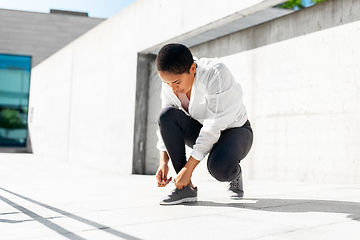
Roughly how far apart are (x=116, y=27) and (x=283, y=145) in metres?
3.99

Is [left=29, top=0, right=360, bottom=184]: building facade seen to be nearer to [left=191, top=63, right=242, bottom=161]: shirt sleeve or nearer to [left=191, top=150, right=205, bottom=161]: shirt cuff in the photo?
[left=191, top=63, right=242, bottom=161]: shirt sleeve

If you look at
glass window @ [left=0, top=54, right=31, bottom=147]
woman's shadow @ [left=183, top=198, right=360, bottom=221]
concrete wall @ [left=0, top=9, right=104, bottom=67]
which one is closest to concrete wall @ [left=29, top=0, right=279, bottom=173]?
woman's shadow @ [left=183, top=198, right=360, bottom=221]

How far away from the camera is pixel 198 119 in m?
2.31

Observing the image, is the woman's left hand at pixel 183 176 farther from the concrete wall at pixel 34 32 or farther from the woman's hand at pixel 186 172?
the concrete wall at pixel 34 32

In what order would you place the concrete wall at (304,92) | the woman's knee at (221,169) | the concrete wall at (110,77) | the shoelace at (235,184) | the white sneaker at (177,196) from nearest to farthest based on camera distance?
the woman's knee at (221,169) < the white sneaker at (177,196) < the shoelace at (235,184) < the concrete wall at (304,92) < the concrete wall at (110,77)

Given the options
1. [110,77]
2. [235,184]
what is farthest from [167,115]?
[110,77]

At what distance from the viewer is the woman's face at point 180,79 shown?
1.92 meters

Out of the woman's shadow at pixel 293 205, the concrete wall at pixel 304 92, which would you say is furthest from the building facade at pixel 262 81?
the woman's shadow at pixel 293 205

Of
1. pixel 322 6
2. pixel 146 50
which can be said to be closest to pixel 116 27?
pixel 146 50

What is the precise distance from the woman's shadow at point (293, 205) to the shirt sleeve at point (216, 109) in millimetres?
410

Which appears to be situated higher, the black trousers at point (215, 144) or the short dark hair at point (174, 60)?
the short dark hair at point (174, 60)

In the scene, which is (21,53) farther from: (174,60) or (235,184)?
(174,60)

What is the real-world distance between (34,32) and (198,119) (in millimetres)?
14219

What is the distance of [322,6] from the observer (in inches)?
139
